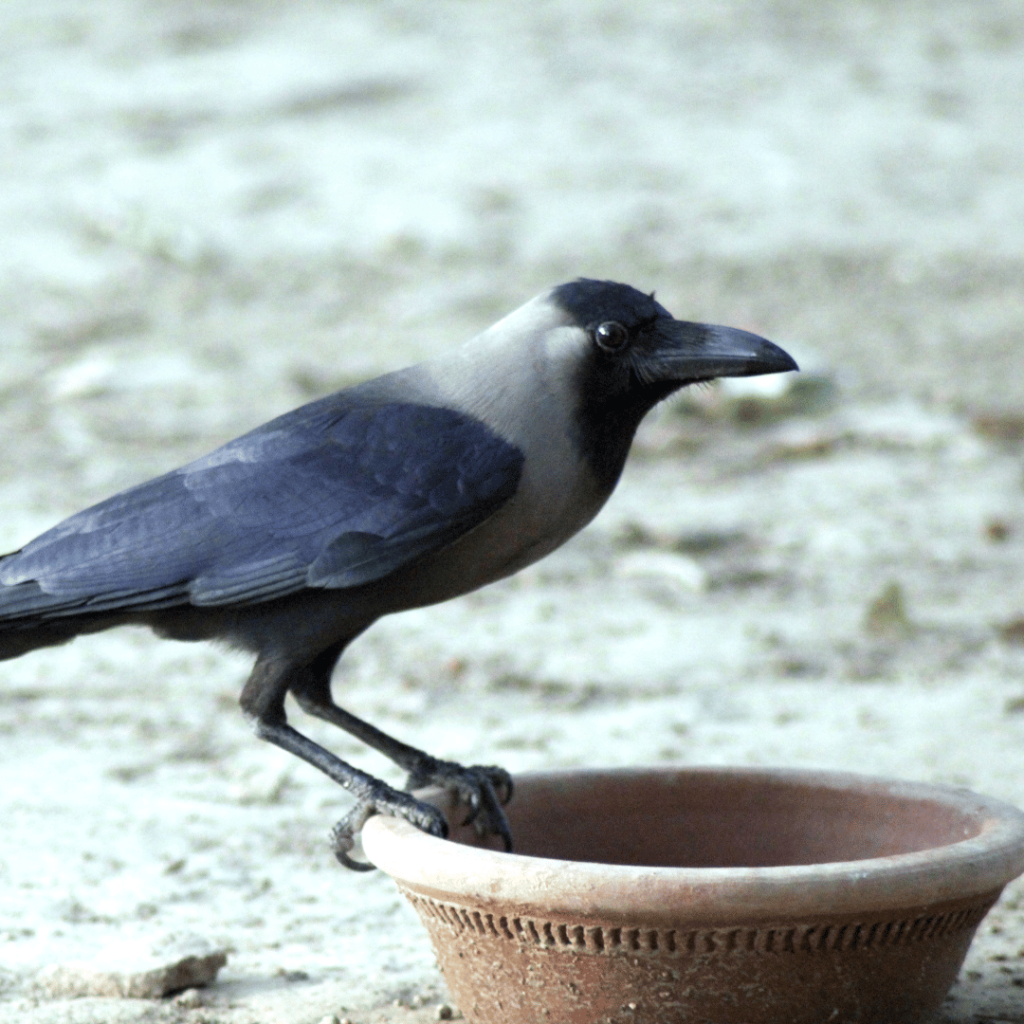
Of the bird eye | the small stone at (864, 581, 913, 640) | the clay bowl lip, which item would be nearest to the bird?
the bird eye

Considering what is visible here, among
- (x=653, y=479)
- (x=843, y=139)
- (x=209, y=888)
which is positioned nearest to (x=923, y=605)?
(x=653, y=479)

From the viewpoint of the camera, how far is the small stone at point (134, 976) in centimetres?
295

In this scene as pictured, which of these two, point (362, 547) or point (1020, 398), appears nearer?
point (362, 547)

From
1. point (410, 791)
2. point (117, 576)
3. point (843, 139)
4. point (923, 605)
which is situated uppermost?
point (843, 139)

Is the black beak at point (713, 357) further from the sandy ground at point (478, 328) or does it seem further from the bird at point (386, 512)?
the sandy ground at point (478, 328)

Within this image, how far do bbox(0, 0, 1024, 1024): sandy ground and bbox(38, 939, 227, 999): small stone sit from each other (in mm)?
49

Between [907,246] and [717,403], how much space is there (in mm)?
2530

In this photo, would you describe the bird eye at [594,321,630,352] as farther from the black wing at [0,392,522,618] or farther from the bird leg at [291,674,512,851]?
the bird leg at [291,674,512,851]

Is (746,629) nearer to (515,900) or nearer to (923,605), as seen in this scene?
(923,605)

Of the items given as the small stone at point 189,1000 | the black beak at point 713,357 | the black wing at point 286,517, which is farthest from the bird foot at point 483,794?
the black beak at point 713,357

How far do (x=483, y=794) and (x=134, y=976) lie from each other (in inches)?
27.5

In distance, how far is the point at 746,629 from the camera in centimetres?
536

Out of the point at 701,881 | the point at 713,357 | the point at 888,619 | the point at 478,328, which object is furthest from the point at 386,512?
the point at 478,328

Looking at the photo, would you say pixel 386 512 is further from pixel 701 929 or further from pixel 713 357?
pixel 701 929
